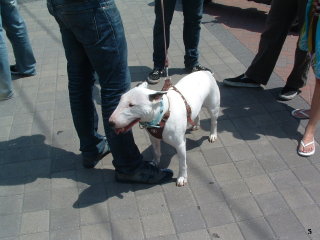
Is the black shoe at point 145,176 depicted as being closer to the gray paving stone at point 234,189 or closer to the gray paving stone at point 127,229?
the gray paving stone at point 127,229

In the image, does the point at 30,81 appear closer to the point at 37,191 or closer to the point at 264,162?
the point at 37,191

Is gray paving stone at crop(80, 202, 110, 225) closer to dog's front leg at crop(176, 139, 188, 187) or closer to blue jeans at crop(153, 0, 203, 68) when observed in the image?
dog's front leg at crop(176, 139, 188, 187)

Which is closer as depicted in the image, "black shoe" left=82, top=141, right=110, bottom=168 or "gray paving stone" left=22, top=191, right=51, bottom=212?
"gray paving stone" left=22, top=191, right=51, bottom=212

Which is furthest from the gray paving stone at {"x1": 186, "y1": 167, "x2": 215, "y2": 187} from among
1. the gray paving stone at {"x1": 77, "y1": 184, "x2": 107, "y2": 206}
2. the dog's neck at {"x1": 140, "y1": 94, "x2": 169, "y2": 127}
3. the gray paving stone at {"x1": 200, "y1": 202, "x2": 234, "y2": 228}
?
the dog's neck at {"x1": 140, "y1": 94, "x2": 169, "y2": 127}

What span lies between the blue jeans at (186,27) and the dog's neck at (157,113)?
2175 millimetres

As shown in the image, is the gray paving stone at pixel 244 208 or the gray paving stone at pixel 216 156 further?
the gray paving stone at pixel 216 156

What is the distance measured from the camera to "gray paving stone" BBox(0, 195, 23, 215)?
2896 millimetres

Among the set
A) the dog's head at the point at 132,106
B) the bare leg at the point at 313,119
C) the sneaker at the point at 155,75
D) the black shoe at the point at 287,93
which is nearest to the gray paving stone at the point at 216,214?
the dog's head at the point at 132,106

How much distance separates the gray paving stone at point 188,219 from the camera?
2.68 metres

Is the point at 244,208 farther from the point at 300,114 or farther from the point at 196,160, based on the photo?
the point at 300,114

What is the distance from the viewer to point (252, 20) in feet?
22.4

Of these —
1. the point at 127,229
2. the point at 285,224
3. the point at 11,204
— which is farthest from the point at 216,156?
the point at 11,204

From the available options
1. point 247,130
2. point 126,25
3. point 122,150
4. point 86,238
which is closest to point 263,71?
point 247,130

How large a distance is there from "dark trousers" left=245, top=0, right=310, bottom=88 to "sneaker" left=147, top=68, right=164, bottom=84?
1.14 meters
